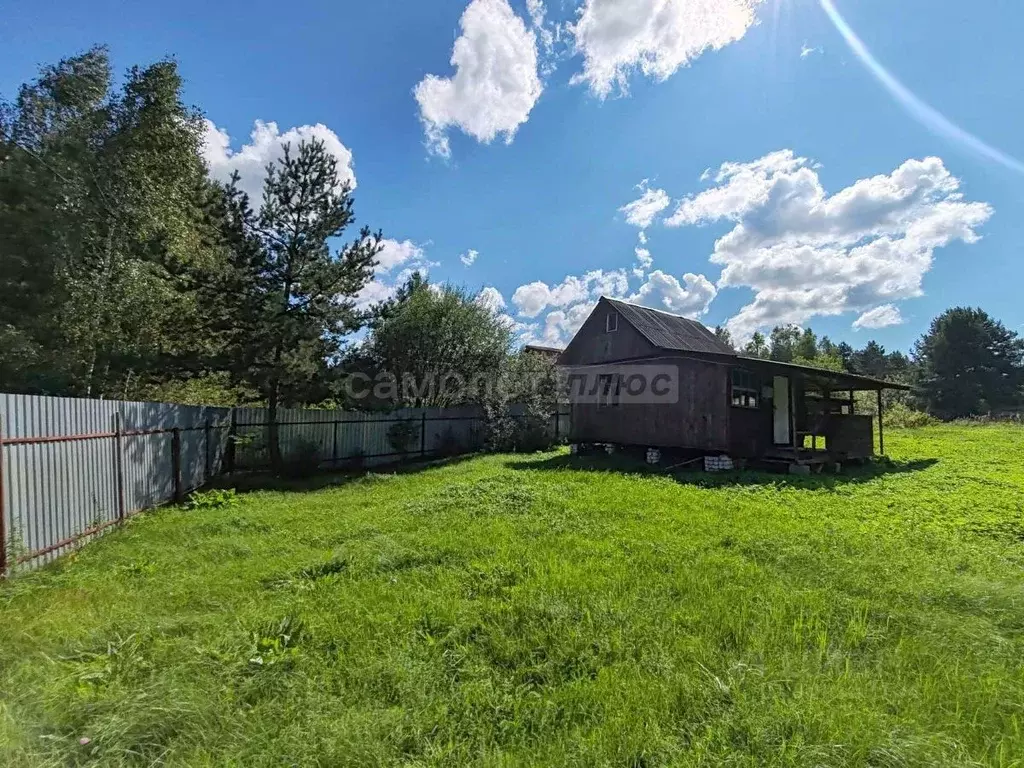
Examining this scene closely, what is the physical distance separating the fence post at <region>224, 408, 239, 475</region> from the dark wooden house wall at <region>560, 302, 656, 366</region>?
31.9 ft

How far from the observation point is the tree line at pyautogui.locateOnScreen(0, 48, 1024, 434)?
990 centimetres

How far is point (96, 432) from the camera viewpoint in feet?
18.5

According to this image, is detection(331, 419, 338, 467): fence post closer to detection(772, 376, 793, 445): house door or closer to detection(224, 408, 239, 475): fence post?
detection(224, 408, 239, 475): fence post

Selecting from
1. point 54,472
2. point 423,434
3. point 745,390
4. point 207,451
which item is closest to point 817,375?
point 745,390

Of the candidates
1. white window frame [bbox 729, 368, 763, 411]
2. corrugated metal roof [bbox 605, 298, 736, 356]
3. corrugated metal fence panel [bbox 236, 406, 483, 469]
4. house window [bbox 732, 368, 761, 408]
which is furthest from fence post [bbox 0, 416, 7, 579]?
corrugated metal roof [bbox 605, 298, 736, 356]

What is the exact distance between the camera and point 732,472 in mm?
10633

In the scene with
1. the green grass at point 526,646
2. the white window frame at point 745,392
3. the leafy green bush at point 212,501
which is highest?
the white window frame at point 745,392

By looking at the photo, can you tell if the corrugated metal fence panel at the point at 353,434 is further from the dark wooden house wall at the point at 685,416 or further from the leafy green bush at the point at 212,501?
the dark wooden house wall at the point at 685,416

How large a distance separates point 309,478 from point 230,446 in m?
1.85

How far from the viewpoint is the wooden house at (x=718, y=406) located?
11195 mm

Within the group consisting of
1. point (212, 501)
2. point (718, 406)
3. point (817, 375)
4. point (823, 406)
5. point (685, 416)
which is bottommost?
point (212, 501)

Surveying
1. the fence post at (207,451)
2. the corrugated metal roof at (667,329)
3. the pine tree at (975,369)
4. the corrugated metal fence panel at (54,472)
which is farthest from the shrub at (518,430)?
the pine tree at (975,369)

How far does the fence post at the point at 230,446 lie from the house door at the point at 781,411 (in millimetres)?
12792

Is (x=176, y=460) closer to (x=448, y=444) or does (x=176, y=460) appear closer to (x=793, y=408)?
(x=448, y=444)
